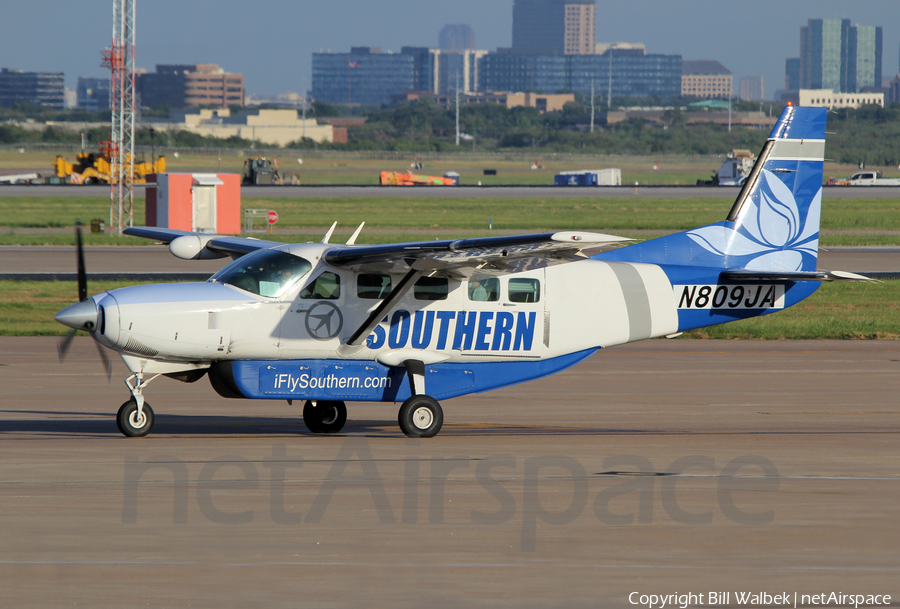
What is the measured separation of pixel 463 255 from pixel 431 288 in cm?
112

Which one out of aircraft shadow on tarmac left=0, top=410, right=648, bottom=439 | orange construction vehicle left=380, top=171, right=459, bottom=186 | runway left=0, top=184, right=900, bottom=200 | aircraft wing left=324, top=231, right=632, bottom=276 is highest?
orange construction vehicle left=380, top=171, right=459, bottom=186

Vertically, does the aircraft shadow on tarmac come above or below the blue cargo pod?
below

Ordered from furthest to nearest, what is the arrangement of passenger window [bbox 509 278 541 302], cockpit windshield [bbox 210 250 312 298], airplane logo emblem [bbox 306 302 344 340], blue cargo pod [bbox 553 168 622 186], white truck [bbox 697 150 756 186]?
blue cargo pod [bbox 553 168 622 186] < white truck [bbox 697 150 756 186] < passenger window [bbox 509 278 541 302] < airplane logo emblem [bbox 306 302 344 340] < cockpit windshield [bbox 210 250 312 298]

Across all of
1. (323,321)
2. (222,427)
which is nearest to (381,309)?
(323,321)

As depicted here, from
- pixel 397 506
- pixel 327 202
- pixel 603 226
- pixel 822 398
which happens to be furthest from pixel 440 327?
pixel 327 202

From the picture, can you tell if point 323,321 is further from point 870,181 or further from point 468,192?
point 870,181

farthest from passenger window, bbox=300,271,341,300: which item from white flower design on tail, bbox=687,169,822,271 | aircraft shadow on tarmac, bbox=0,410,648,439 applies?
white flower design on tail, bbox=687,169,822,271

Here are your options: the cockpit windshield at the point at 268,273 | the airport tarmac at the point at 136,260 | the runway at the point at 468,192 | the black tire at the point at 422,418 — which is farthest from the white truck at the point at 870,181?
the cockpit windshield at the point at 268,273

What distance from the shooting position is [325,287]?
1282cm

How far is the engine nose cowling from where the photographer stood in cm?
1155

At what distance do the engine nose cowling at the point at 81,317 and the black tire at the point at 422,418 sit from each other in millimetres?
3889

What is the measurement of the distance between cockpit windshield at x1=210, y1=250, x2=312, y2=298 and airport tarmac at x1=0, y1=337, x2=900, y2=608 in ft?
6.31

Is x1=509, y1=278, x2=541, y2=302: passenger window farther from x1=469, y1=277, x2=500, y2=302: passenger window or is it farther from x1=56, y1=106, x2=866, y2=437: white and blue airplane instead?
x1=469, y1=277, x2=500, y2=302: passenger window

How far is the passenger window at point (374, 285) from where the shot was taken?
12.9m
